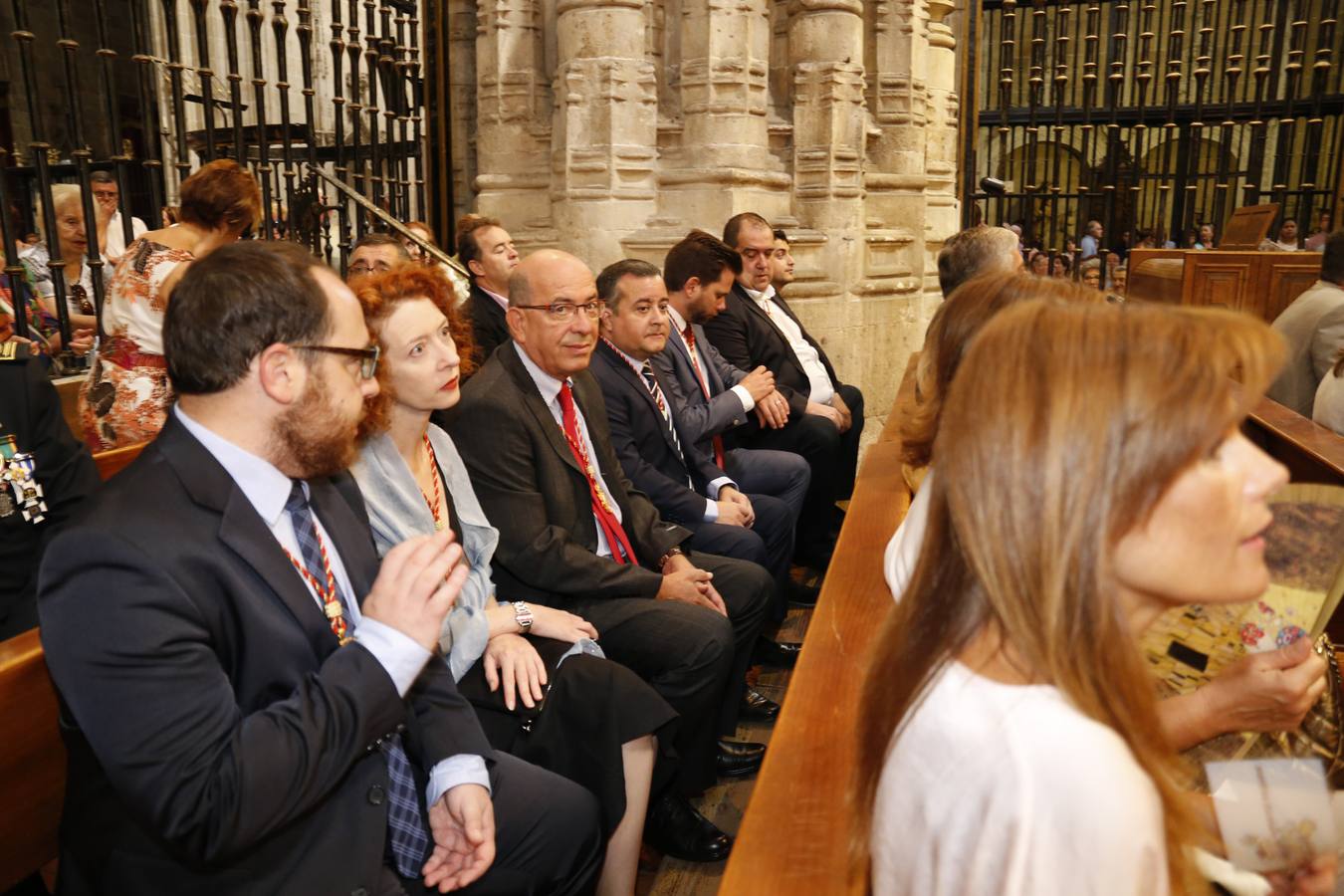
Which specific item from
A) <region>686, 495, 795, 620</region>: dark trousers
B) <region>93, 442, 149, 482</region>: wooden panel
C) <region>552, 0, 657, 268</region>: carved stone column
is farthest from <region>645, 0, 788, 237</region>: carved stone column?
<region>93, 442, 149, 482</region>: wooden panel

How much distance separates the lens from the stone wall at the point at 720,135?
5266 millimetres

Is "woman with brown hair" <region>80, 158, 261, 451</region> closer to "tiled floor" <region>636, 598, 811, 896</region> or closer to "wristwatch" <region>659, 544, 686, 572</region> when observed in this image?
"wristwatch" <region>659, 544, 686, 572</region>

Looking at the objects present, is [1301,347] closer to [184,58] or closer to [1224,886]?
[1224,886]

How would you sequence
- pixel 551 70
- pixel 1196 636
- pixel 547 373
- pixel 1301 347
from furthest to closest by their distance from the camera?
pixel 551 70 → pixel 1301 347 → pixel 547 373 → pixel 1196 636

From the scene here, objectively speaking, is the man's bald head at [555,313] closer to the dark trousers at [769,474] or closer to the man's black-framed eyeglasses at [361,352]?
the man's black-framed eyeglasses at [361,352]

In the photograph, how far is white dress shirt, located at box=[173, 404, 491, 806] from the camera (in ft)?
4.93

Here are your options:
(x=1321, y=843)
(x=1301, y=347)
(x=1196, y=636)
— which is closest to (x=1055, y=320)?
(x=1321, y=843)

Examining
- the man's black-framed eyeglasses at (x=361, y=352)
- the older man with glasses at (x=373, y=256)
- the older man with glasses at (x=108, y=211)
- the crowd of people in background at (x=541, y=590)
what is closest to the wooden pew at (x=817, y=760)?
the crowd of people in background at (x=541, y=590)

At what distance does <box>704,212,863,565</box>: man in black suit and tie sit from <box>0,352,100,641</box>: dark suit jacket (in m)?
2.94

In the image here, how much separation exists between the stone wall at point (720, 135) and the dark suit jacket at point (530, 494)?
105 inches

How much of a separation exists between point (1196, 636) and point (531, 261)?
2.16 m

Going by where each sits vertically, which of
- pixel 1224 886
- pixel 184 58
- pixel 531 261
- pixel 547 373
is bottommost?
pixel 1224 886

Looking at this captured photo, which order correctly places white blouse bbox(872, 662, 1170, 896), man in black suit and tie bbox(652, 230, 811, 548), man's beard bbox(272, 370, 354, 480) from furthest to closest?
man in black suit and tie bbox(652, 230, 811, 548), man's beard bbox(272, 370, 354, 480), white blouse bbox(872, 662, 1170, 896)

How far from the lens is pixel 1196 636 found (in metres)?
1.57
